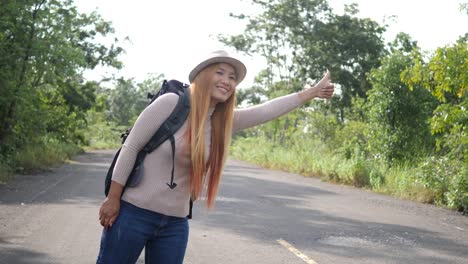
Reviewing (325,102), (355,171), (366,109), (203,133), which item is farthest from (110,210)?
(325,102)

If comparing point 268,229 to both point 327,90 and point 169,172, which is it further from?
point 169,172

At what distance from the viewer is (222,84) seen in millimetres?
3674

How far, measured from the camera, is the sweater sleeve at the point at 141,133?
3498 mm

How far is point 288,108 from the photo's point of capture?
403 cm

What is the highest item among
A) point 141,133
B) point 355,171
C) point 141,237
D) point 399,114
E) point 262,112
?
point 399,114

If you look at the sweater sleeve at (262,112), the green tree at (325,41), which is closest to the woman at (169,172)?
the sweater sleeve at (262,112)

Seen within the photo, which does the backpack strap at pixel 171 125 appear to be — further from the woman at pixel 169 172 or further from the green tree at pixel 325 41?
the green tree at pixel 325 41

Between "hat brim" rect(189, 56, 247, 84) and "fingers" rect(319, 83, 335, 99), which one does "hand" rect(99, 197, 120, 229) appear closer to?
"hat brim" rect(189, 56, 247, 84)

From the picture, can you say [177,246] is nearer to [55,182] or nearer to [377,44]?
[55,182]

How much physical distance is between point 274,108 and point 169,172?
77 centimetres

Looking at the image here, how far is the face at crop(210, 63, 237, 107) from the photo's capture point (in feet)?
12.0

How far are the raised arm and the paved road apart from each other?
4005mm

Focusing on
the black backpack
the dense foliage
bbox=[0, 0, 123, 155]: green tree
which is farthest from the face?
bbox=[0, 0, 123, 155]: green tree

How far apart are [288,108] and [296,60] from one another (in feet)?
127
